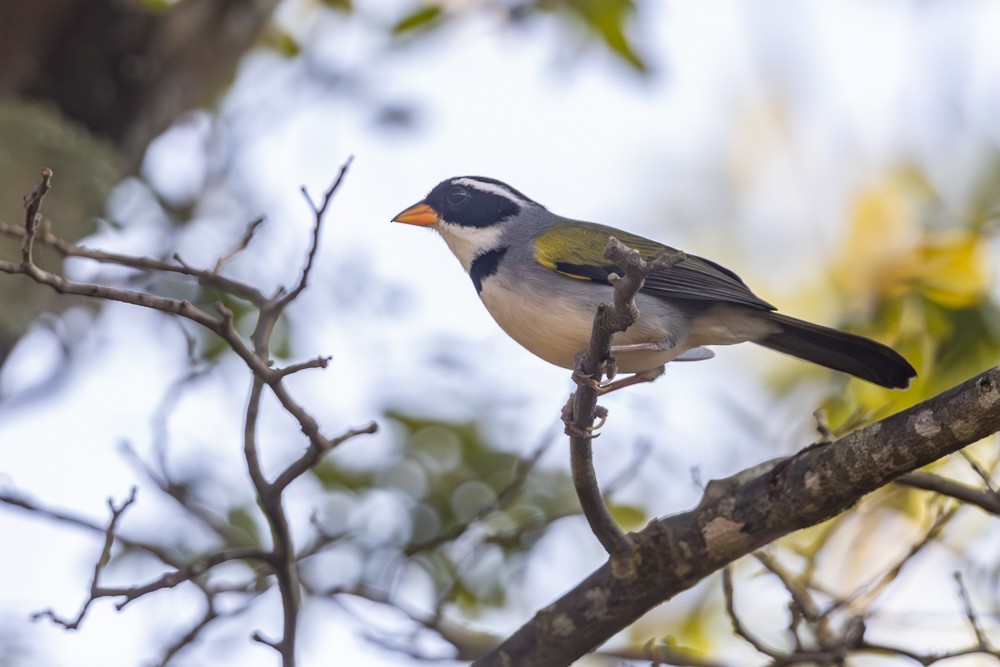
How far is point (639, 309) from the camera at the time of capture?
5297mm

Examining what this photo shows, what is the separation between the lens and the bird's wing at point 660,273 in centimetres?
548

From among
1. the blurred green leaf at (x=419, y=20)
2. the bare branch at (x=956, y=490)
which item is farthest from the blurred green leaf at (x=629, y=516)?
the blurred green leaf at (x=419, y=20)

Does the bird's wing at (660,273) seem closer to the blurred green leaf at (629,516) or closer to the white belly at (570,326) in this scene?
the white belly at (570,326)

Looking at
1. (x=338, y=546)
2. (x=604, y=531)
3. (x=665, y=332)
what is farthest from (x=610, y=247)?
(x=338, y=546)

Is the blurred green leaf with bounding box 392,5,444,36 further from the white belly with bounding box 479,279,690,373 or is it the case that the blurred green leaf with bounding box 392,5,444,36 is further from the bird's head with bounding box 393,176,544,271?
the white belly with bounding box 479,279,690,373

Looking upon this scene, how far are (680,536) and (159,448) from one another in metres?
2.56

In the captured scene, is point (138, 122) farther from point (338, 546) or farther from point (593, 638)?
point (593, 638)

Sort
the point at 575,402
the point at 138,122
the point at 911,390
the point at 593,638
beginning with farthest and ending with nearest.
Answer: the point at 138,122, the point at 911,390, the point at 593,638, the point at 575,402

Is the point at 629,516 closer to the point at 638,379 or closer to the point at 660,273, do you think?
the point at 638,379

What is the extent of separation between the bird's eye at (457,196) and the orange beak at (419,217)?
0.35 ft

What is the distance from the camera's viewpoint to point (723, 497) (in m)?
4.50

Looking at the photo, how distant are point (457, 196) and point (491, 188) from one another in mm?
193

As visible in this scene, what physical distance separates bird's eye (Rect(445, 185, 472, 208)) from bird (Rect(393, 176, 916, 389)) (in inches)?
15.7

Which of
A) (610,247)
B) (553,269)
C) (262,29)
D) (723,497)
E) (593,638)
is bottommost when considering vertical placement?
(593,638)
